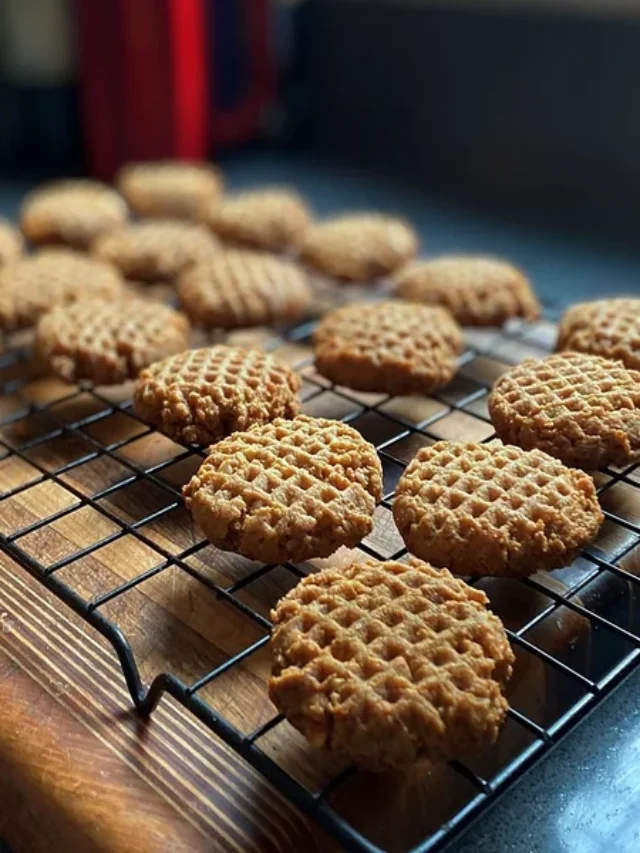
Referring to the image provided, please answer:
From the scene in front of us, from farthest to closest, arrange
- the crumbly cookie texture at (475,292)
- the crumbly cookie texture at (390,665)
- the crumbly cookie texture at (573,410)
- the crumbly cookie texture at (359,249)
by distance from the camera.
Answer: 1. the crumbly cookie texture at (359,249)
2. the crumbly cookie texture at (475,292)
3. the crumbly cookie texture at (573,410)
4. the crumbly cookie texture at (390,665)

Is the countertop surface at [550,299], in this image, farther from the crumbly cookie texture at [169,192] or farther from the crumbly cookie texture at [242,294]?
the crumbly cookie texture at [242,294]

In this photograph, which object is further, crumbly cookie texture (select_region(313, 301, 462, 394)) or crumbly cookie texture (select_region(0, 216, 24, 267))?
crumbly cookie texture (select_region(0, 216, 24, 267))

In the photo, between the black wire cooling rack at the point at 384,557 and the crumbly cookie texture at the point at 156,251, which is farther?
the crumbly cookie texture at the point at 156,251

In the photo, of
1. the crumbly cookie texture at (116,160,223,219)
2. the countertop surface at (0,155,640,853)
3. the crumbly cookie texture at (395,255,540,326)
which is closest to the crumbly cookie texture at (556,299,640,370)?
the crumbly cookie texture at (395,255,540,326)

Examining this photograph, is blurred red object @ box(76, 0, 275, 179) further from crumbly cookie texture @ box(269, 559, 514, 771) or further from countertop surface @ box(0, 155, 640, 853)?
crumbly cookie texture @ box(269, 559, 514, 771)

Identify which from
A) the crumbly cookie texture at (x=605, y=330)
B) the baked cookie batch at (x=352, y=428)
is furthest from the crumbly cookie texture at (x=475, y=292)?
the crumbly cookie texture at (x=605, y=330)

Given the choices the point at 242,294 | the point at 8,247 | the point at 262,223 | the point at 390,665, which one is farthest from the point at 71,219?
the point at 390,665

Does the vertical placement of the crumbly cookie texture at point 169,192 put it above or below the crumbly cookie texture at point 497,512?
below

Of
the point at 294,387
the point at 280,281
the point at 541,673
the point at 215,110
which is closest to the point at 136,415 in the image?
the point at 294,387
